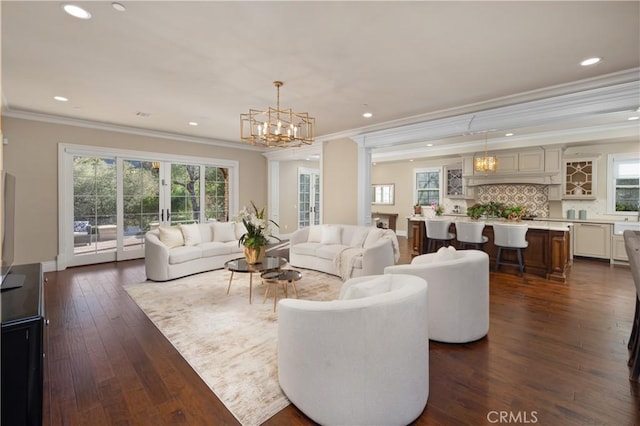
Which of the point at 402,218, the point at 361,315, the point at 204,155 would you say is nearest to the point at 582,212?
the point at 402,218

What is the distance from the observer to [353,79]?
3488mm

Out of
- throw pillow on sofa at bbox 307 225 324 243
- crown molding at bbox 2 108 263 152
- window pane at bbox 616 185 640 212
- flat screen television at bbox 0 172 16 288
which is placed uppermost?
crown molding at bbox 2 108 263 152

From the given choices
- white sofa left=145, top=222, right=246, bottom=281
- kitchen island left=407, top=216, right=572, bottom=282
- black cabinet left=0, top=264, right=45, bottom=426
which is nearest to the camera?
black cabinet left=0, top=264, right=45, bottom=426

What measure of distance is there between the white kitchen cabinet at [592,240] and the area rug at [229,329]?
5571 mm

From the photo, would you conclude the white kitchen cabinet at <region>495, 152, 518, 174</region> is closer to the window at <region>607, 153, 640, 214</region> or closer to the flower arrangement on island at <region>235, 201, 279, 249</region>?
the window at <region>607, 153, 640, 214</region>

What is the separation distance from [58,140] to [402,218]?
30.1ft

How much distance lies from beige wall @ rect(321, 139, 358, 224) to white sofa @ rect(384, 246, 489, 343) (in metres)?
3.49

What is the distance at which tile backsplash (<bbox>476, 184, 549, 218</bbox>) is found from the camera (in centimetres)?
719

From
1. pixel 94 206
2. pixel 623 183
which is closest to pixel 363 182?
pixel 94 206

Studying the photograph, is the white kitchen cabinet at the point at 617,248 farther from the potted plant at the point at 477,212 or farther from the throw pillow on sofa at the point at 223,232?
the throw pillow on sofa at the point at 223,232

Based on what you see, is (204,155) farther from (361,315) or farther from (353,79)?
(361,315)

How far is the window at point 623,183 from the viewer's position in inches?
241

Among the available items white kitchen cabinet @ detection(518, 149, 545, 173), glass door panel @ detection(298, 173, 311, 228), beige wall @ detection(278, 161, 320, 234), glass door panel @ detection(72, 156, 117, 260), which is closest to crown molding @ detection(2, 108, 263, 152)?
glass door panel @ detection(72, 156, 117, 260)

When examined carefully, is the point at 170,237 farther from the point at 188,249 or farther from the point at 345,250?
the point at 345,250
